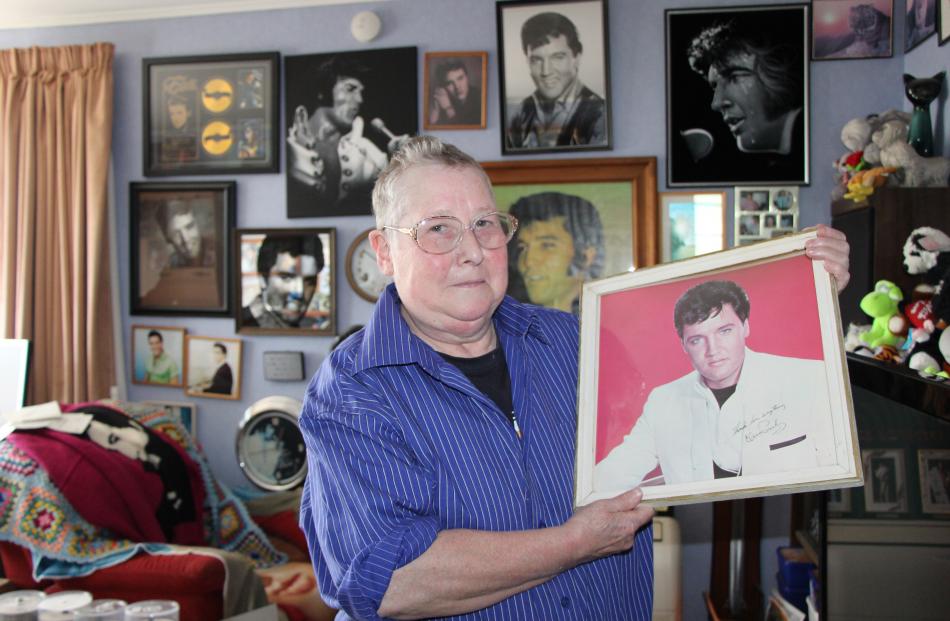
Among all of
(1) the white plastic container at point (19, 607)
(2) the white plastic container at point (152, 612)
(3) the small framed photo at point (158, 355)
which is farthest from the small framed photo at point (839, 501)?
(3) the small framed photo at point (158, 355)

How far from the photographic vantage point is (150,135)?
3711 millimetres

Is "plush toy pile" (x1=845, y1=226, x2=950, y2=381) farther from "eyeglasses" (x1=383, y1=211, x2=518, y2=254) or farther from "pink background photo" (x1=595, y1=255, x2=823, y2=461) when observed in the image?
"eyeglasses" (x1=383, y1=211, x2=518, y2=254)

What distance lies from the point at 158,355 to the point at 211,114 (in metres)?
1.19

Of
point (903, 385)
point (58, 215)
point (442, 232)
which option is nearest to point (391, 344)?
point (442, 232)

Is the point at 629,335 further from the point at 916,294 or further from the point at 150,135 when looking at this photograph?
the point at 150,135

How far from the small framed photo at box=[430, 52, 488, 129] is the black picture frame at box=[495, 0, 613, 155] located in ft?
0.33

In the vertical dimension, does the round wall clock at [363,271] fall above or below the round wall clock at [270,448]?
above

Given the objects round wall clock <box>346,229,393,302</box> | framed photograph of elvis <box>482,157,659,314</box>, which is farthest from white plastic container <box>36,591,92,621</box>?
framed photograph of elvis <box>482,157,659,314</box>

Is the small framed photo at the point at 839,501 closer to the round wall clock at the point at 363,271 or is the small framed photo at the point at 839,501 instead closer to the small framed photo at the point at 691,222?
the small framed photo at the point at 691,222

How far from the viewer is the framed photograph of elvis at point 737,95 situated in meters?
3.12

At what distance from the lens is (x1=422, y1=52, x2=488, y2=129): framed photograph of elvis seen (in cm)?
336

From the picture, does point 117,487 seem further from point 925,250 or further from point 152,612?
point 925,250

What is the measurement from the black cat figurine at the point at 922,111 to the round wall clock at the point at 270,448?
100 inches

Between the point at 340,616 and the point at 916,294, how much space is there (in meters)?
1.73
